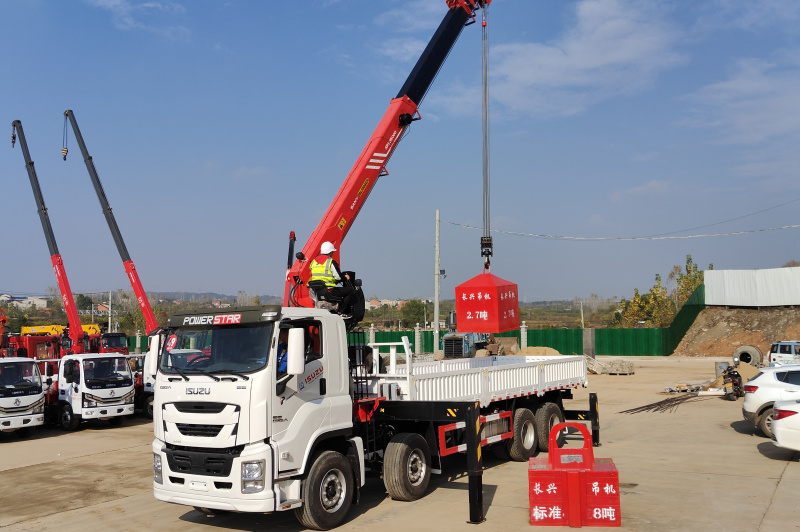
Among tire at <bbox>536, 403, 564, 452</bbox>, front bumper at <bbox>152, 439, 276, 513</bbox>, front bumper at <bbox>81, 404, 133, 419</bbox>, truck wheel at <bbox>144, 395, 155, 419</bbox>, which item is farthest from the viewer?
truck wheel at <bbox>144, 395, 155, 419</bbox>

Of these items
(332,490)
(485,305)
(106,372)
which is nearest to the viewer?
(332,490)

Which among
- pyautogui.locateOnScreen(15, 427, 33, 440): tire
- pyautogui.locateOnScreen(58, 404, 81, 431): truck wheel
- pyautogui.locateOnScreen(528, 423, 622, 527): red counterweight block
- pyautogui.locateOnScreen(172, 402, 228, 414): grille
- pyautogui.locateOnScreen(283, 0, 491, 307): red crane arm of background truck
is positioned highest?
pyautogui.locateOnScreen(283, 0, 491, 307): red crane arm of background truck

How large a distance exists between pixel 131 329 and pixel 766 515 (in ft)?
242

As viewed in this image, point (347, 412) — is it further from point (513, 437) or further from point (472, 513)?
point (513, 437)

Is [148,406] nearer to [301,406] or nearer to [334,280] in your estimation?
[334,280]

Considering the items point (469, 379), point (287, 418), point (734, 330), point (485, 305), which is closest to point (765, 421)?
point (485, 305)

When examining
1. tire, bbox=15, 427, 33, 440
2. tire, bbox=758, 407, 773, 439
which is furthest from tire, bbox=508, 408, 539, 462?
tire, bbox=15, 427, 33, 440

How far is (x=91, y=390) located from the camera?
18.8 m

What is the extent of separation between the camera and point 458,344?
3108cm

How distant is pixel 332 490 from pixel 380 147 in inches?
350

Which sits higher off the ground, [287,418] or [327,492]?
[287,418]

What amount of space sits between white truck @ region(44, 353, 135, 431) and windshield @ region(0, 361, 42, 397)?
0.72 metres

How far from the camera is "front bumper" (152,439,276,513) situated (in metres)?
7.40

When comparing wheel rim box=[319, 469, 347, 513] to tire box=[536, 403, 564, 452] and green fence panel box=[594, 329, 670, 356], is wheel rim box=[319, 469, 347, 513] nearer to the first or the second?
tire box=[536, 403, 564, 452]
